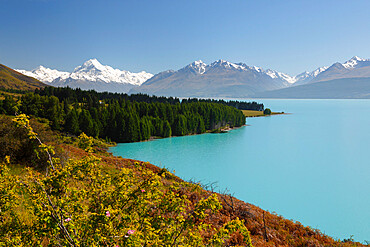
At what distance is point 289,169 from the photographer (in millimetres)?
58469

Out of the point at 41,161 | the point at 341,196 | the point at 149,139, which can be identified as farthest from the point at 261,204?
the point at 149,139

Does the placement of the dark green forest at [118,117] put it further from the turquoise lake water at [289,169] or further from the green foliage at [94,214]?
the green foliage at [94,214]

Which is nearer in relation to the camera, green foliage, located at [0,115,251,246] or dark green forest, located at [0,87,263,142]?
green foliage, located at [0,115,251,246]

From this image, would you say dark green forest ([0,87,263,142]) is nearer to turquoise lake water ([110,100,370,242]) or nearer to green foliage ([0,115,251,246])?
turquoise lake water ([110,100,370,242])

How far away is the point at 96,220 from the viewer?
6113 mm

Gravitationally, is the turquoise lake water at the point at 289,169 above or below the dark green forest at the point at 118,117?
below

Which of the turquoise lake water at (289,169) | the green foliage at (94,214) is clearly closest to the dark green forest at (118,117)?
the turquoise lake water at (289,169)

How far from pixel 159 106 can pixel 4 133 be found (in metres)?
95.1

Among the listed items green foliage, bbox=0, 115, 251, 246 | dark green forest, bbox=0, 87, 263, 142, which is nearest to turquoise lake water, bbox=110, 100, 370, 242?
dark green forest, bbox=0, 87, 263, 142

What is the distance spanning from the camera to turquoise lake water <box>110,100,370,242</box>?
35.8 metres

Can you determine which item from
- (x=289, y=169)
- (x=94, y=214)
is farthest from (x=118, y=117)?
(x=94, y=214)

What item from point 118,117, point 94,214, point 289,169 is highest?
point 94,214

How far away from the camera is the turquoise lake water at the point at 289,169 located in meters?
35.8

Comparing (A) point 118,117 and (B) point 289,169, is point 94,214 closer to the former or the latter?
(B) point 289,169
